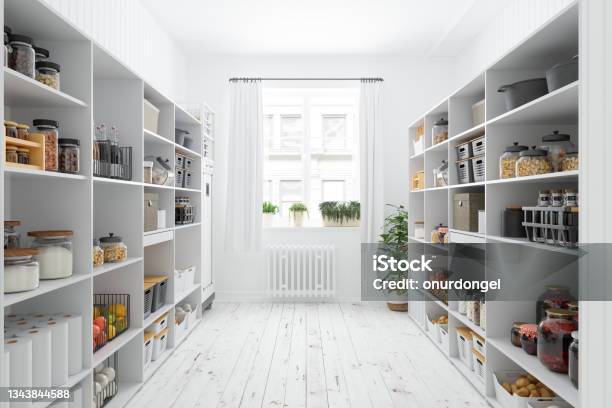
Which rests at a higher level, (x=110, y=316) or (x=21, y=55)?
(x=21, y=55)

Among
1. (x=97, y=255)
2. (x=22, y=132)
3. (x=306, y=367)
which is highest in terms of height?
(x=22, y=132)

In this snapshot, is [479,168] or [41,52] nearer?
[41,52]

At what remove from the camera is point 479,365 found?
268cm

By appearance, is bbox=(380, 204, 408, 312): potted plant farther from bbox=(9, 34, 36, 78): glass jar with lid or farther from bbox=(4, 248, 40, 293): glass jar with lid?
bbox=(9, 34, 36, 78): glass jar with lid

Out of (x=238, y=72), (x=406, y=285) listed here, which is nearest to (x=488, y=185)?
(x=406, y=285)

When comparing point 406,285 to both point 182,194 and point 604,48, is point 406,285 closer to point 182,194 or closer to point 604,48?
point 182,194

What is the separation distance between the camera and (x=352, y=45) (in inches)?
182

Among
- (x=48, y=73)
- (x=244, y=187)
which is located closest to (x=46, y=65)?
(x=48, y=73)

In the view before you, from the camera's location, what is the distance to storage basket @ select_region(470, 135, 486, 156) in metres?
2.68

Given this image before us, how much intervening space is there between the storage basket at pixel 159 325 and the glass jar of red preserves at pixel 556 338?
2.36 m

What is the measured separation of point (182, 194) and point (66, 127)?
2.02 metres

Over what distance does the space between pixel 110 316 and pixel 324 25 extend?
10.5ft

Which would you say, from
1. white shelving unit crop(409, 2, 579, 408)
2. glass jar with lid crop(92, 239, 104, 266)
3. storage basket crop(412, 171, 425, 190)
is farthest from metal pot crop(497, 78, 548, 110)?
glass jar with lid crop(92, 239, 104, 266)

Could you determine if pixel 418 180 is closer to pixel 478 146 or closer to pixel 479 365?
pixel 478 146
